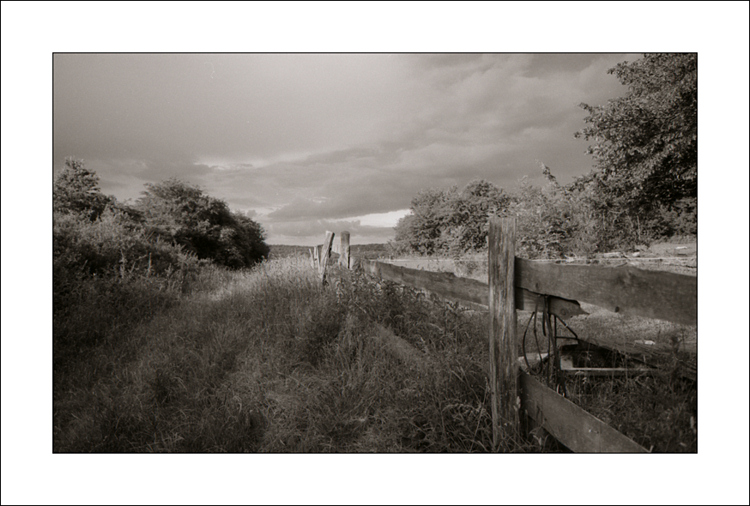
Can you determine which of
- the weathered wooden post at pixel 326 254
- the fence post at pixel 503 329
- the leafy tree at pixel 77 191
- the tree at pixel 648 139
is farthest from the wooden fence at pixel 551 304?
the leafy tree at pixel 77 191

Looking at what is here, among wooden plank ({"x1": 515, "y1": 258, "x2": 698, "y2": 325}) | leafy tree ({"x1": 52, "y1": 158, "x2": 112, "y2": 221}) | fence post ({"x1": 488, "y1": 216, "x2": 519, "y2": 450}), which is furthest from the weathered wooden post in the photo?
wooden plank ({"x1": 515, "y1": 258, "x2": 698, "y2": 325})

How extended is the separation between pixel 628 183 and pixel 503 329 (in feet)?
28.1

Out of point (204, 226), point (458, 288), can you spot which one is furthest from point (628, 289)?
point (204, 226)

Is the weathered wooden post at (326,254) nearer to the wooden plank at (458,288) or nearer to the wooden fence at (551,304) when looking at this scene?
the wooden plank at (458,288)

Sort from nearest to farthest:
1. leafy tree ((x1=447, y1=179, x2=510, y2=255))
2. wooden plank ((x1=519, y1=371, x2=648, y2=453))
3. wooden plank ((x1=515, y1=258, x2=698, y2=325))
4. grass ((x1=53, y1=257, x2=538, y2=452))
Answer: wooden plank ((x1=515, y1=258, x2=698, y2=325)), wooden plank ((x1=519, y1=371, x2=648, y2=453)), grass ((x1=53, y1=257, x2=538, y2=452)), leafy tree ((x1=447, y1=179, x2=510, y2=255))

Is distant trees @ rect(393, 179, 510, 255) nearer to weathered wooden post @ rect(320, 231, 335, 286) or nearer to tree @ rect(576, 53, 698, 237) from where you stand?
tree @ rect(576, 53, 698, 237)

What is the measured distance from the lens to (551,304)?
2.03 meters

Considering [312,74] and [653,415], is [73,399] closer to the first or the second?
[312,74]

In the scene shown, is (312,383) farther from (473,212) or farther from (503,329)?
(473,212)

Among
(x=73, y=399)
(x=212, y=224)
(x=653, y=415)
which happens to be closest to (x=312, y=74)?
(x=653, y=415)

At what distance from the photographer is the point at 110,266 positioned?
20.2 feet

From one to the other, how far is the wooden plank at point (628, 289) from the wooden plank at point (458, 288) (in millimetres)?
159

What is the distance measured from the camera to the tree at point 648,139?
543 cm

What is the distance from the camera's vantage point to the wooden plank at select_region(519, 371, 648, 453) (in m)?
1.65
